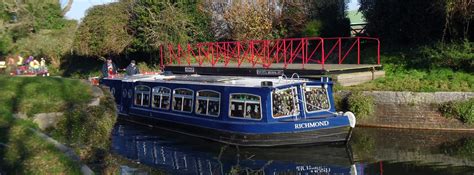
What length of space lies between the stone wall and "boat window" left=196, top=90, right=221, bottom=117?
16.3 feet

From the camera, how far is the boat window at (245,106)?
14.5 meters

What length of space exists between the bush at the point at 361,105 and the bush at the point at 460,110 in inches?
82.7

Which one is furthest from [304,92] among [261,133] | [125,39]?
[125,39]

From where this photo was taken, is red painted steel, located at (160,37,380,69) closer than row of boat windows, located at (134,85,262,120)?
No

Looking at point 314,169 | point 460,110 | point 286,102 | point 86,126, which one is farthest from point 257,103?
point 460,110

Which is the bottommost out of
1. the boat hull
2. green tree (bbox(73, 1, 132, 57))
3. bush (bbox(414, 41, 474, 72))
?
the boat hull

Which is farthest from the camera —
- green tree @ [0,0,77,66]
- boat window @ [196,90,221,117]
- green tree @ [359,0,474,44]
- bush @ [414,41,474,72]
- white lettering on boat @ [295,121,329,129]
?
bush @ [414,41,474,72]

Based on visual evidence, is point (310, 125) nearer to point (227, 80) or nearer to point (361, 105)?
point (227, 80)

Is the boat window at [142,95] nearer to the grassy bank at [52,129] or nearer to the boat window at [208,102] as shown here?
the boat window at [208,102]

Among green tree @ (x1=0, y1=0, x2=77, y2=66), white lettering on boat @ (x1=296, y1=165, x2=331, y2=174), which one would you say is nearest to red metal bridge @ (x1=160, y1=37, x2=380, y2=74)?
white lettering on boat @ (x1=296, y1=165, x2=331, y2=174)

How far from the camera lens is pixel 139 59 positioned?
31.2m

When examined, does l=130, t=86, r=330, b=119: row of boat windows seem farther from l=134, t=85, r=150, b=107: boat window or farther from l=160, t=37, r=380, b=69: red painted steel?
l=160, t=37, r=380, b=69: red painted steel

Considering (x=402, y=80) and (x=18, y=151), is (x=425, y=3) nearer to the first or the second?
(x=402, y=80)

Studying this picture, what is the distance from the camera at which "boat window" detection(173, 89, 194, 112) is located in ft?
55.2
